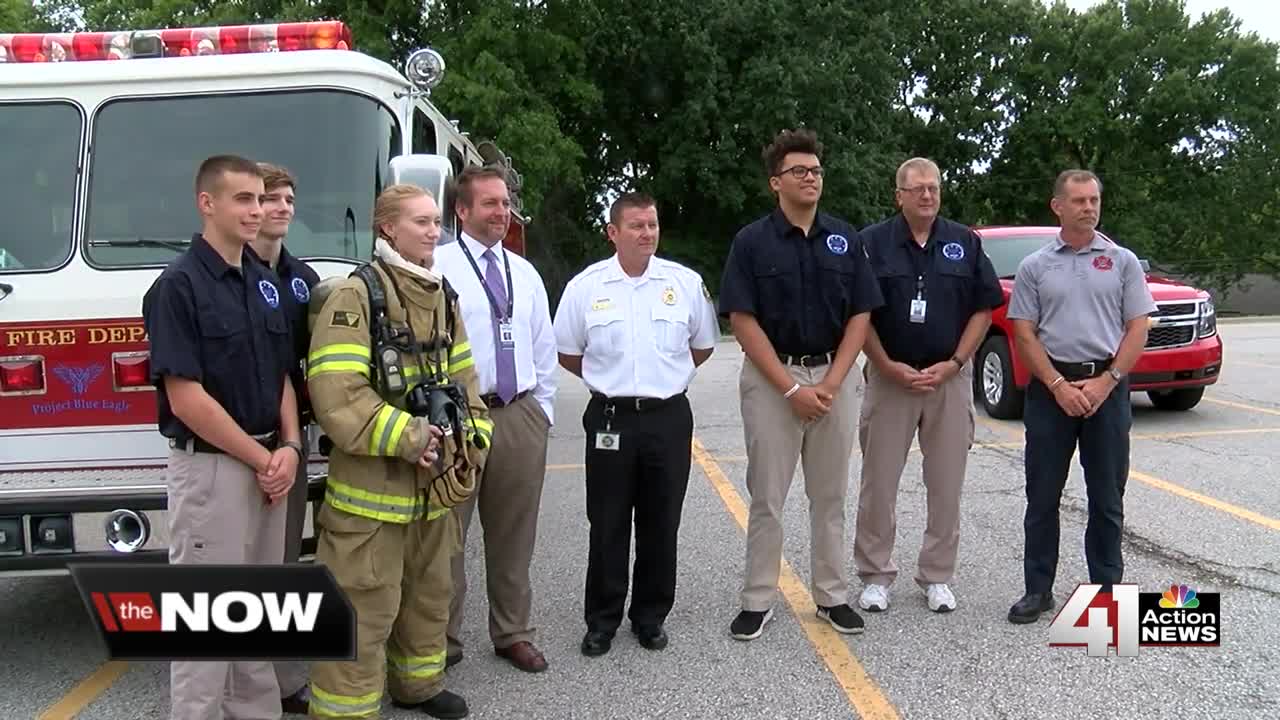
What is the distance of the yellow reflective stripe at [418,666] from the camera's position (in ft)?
11.3

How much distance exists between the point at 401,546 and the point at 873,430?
2.26 m

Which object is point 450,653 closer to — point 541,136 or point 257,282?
point 257,282

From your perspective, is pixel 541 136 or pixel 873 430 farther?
pixel 541 136

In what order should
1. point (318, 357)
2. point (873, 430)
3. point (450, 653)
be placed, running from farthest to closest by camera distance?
point (873, 430)
point (450, 653)
point (318, 357)

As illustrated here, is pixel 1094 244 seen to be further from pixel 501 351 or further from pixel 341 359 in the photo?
pixel 341 359

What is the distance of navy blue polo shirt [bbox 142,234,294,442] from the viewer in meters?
2.84

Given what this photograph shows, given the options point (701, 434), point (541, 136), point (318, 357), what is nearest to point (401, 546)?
point (318, 357)

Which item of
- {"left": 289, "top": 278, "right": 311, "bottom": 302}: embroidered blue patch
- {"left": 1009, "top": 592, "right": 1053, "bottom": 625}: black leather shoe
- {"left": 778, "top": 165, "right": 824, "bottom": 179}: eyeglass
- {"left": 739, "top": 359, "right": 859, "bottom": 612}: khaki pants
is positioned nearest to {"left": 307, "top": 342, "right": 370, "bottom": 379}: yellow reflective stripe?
{"left": 289, "top": 278, "right": 311, "bottom": 302}: embroidered blue patch

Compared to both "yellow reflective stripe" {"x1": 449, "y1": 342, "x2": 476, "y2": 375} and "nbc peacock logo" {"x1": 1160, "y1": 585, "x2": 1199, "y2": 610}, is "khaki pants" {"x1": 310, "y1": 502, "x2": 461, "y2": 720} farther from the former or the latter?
"nbc peacock logo" {"x1": 1160, "y1": 585, "x2": 1199, "y2": 610}

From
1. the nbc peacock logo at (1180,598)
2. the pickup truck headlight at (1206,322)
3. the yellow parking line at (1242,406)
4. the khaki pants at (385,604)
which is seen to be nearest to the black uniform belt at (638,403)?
the khaki pants at (385,604)

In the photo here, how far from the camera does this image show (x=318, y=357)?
308 cm

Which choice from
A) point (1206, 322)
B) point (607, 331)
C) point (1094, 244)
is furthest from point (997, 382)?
point (607, 331)

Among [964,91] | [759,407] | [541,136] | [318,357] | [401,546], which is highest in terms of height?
[964,91]

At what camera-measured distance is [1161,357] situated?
8453 mm
